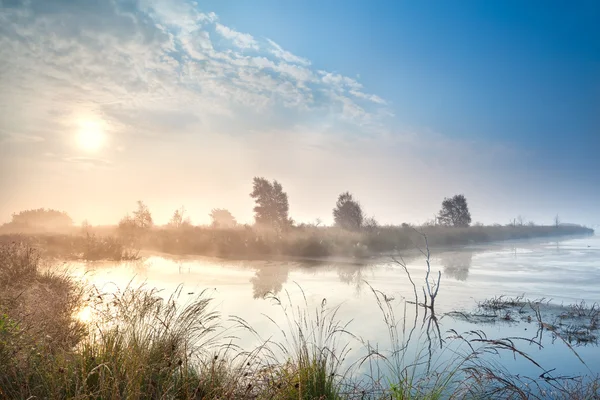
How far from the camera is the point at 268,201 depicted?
4328 centimetres

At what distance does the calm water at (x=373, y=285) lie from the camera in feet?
22.4

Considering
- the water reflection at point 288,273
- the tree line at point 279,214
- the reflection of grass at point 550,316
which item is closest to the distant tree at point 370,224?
the tree line at point 279,214

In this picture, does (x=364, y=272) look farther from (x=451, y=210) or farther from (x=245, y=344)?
(x=451, y=210)

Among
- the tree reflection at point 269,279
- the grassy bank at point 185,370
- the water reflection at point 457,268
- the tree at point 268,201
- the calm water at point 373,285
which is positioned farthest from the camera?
the tree at point 268,201

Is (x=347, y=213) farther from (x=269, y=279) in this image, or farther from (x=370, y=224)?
(x=269, y=279)

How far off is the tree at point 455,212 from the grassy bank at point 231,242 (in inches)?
641

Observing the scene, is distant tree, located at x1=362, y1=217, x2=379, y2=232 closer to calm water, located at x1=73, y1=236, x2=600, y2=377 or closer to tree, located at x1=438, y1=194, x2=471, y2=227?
calm water, located at x1=73, y1=236, x2=600, y2=377

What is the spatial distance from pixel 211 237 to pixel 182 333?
2305 cm

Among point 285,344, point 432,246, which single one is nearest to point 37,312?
point 285,344

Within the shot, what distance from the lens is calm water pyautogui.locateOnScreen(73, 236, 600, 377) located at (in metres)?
6.83

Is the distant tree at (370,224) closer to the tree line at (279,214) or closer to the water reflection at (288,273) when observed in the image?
the tree line at (279,214)

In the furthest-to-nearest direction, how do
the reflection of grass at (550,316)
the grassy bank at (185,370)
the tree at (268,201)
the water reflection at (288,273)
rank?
the tree at (268,201), the water reflection at (288,273), the reflection of grass at (550,316), the grassy bank at (185,370)

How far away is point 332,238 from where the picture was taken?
24359mm

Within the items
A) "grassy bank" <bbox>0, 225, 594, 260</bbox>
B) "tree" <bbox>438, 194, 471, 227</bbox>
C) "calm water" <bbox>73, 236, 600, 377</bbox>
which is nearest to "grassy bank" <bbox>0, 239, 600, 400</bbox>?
"calm water" <bbox>73, 236, 600, 377</bbox>
